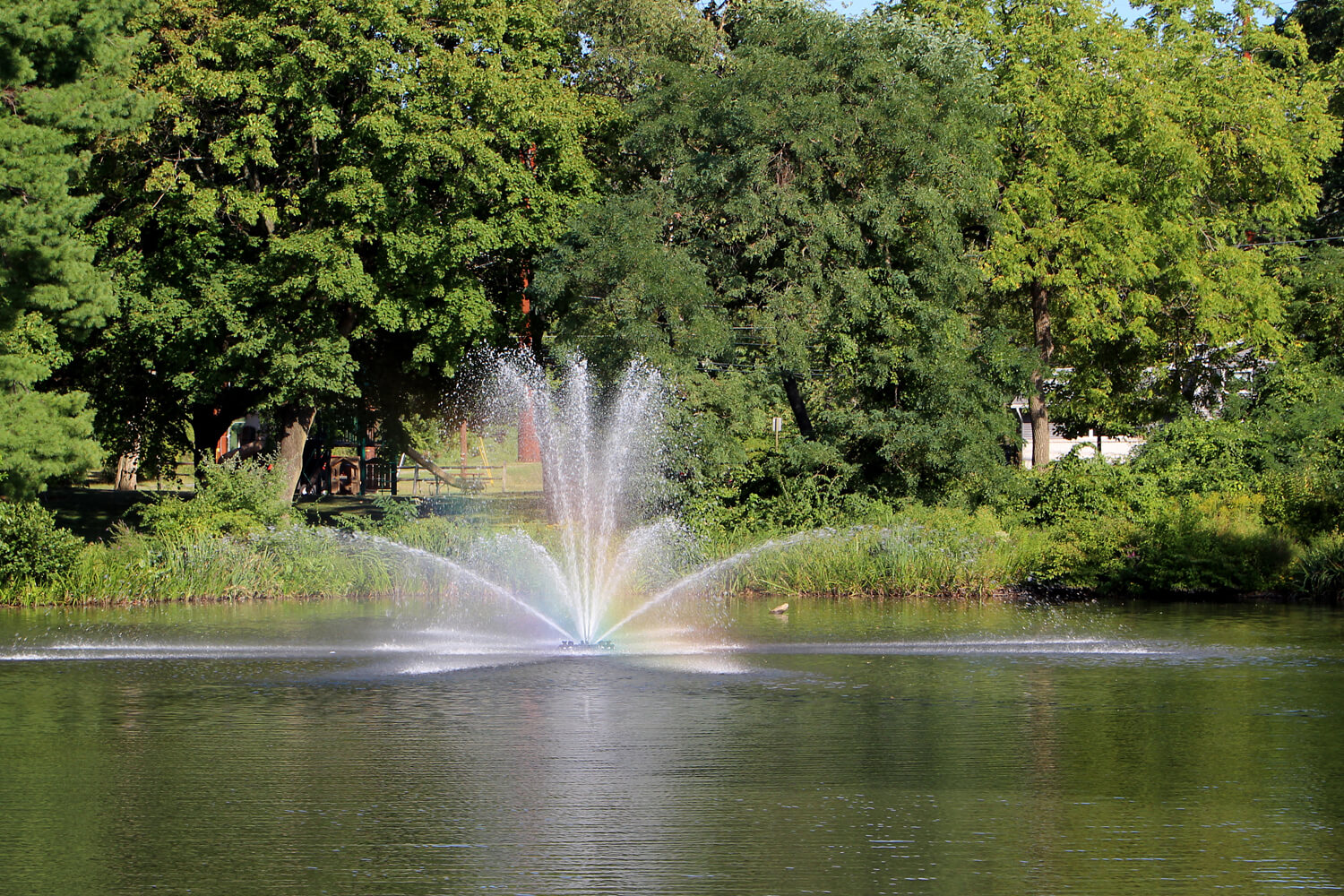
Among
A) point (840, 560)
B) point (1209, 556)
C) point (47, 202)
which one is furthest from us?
point (47, 202)

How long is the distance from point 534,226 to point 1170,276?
1674 cm

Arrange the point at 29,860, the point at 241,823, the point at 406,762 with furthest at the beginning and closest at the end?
the point at 406,762 < the point at 241,823 < the point at 29,860

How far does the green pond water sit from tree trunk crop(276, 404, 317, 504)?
16018 mm

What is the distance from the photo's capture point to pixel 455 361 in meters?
33.9

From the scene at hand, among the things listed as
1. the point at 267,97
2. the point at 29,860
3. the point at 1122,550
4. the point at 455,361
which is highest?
the point at 267,97

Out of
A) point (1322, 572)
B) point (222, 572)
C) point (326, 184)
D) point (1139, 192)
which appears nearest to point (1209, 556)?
point (1322, 572)

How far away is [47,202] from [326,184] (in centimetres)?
743

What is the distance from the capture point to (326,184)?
109 feet

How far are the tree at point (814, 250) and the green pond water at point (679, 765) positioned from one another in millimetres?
10992

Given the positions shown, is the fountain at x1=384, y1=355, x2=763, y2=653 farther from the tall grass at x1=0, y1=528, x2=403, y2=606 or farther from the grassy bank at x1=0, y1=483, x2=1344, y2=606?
the tall grass at x1=0, y1=528, x2=403, y2=606

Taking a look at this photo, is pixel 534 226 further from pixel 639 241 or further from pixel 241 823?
pixel 241 823

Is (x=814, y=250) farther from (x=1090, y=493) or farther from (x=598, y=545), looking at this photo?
(x=598, y=545)

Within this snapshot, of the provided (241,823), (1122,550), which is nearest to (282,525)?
(1122,550)

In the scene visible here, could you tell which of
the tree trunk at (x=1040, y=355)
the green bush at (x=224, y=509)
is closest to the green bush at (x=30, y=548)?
the green bush at (x=224, y=509)
